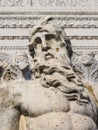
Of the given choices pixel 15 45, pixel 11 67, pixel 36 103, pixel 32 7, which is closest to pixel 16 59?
pixel 11 67

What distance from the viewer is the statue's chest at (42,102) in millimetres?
3188

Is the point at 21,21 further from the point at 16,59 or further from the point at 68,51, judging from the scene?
the point at 68,51

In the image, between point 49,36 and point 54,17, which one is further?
point 54,17

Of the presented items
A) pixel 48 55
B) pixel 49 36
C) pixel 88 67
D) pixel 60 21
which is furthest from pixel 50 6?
pixel 48 55

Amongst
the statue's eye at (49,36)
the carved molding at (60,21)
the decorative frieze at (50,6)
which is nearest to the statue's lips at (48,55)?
the statue's eye at (49,36)

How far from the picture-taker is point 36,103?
10.5 feet

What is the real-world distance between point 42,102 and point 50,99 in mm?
46

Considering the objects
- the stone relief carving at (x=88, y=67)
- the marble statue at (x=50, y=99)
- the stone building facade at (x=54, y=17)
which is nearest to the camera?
the marble statue at (x=50, y=99)

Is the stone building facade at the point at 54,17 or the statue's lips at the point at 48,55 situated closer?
the statue's lips at the point at 48,55

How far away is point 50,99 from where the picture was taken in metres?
3.21

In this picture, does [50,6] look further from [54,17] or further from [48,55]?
[48,55]

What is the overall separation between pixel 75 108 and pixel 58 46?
49 cm

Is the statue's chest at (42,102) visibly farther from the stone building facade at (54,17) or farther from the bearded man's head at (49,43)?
the stone building facade at (54,17)

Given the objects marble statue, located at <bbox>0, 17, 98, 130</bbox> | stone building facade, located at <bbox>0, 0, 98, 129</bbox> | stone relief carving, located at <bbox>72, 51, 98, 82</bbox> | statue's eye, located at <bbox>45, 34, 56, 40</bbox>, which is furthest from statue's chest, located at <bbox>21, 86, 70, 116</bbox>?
stone building facade, located at <bbox>0, 0, 98, 129</bbox>
